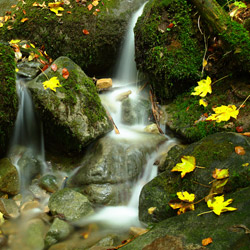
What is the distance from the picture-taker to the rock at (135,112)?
5.00m

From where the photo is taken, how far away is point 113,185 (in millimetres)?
3965

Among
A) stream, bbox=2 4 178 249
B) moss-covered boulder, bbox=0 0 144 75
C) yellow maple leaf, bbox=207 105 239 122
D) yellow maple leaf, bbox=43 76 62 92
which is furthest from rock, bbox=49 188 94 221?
moss-covered boulder, bbox=0 0 144 75

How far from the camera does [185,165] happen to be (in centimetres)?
301

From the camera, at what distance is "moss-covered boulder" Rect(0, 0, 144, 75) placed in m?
5.86

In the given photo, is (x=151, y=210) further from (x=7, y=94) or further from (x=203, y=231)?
(x=7, y=94)

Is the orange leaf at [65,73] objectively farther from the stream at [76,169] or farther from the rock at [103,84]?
the rock at [103,84]

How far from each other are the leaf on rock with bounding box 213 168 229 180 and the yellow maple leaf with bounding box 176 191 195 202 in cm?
30

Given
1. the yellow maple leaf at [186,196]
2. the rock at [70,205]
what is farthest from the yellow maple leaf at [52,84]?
the yellow maple leaf at [186,196]

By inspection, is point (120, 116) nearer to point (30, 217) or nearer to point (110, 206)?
point (110, 206)

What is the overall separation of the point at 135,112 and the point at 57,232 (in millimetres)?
2514

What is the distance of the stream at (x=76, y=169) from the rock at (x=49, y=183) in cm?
8

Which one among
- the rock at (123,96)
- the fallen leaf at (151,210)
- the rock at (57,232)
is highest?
the rock at (123,96)

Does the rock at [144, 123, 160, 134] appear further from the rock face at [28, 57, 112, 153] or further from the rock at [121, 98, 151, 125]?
the rock face at [28, 57, 112, 153]

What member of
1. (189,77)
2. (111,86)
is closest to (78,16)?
(111,86)
